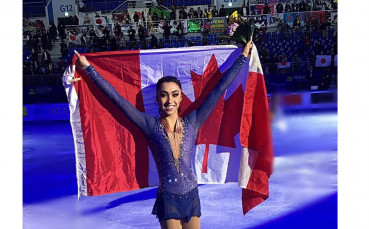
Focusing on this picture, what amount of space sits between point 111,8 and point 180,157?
1979 cm

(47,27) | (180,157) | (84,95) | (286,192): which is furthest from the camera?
(47,27)

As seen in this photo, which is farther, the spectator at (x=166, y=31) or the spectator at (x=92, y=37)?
the spectator at (x=166, y=31)

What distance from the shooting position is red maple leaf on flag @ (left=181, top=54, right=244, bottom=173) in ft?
12.7

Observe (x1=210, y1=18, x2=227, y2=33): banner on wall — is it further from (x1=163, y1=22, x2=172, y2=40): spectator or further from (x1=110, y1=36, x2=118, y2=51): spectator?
(x1=110, y1=36, x2=118, y2=51): spectator

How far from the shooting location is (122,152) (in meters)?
3.80

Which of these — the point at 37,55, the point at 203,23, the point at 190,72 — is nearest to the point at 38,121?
the point at 37,55

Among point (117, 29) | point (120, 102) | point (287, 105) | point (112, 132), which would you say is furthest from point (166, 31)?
point (120, 102)

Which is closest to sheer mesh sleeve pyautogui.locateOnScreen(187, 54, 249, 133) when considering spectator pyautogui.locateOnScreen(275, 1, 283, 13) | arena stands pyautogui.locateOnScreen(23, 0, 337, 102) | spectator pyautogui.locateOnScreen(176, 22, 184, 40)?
arena stands pyautogui.locateOnScreen(23, 0, 337, 102)

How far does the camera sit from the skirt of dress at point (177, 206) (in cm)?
326

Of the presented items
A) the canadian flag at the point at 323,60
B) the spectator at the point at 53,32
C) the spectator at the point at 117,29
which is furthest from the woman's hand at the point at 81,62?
the spectator at the point at 53,32

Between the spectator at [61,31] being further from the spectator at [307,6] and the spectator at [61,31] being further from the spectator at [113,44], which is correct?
the spectator at [307,6]

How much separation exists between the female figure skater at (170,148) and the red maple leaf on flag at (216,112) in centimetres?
47

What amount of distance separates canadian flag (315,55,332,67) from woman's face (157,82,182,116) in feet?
47.2

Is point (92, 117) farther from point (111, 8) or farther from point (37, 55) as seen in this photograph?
point (111, 8)
